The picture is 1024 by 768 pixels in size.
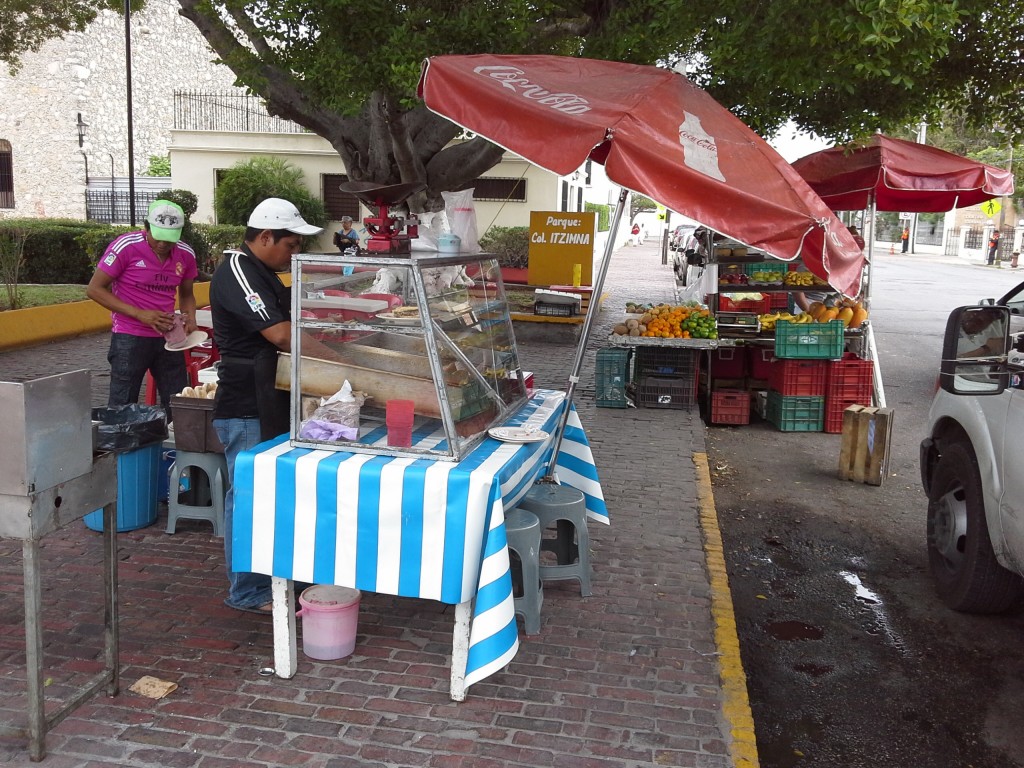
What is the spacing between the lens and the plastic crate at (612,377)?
9305 mm

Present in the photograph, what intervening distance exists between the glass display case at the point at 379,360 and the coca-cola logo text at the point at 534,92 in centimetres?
81

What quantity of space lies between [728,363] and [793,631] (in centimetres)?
526

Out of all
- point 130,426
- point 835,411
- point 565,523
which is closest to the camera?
point 565,523

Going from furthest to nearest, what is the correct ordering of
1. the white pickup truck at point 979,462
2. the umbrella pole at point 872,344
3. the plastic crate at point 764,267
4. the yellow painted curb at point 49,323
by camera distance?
the yellow painted curb at point 49,323, the plastic crate at point 764,267, the umbrella pole at point 872,344, the white pickup truck at point 979,462

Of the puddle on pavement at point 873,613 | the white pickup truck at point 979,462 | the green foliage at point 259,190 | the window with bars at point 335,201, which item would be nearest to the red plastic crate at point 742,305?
the white pickup truck at point 979,462

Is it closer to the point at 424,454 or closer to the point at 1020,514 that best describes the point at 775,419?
the point at 1020,514

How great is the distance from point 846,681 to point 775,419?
17.4 feet

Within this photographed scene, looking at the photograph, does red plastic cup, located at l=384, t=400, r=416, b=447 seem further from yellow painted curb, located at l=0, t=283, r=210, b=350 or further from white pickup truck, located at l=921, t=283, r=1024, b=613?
yellow painted curb, located at l=0, t=283, r=210, b=350

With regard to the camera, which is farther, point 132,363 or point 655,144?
point 132,363

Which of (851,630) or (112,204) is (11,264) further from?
(112,204)

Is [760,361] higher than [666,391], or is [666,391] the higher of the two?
[760,361]

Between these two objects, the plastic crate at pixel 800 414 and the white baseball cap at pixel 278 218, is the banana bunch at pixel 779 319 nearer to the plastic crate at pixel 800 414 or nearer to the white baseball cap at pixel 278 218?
the plastic crate at pixel 800 414

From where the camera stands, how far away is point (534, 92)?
3973mm

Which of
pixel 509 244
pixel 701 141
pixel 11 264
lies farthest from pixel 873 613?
pixel 509 244
